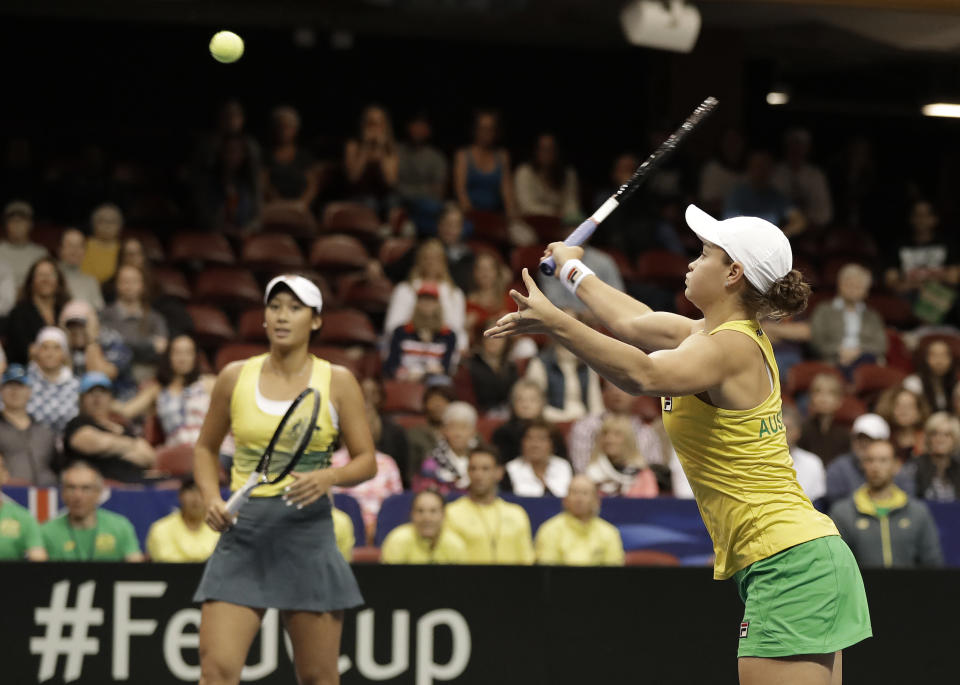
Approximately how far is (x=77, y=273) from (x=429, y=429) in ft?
9.41

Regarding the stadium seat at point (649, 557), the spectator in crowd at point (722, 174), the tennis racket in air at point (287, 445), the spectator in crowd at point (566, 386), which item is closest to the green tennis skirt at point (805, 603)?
the tennis racket in air at point (287, 445)

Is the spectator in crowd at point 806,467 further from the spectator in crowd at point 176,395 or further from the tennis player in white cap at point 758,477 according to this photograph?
the tennis player in white cap at point 758,477

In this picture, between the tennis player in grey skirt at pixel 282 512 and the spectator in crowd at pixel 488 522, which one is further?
the spectator in crowd at pixel 488 522

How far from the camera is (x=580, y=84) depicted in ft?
54.3

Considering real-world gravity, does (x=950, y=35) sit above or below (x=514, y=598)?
above

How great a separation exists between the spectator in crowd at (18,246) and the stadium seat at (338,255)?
2129 mm

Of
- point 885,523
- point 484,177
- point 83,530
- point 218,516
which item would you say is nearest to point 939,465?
point 885,523

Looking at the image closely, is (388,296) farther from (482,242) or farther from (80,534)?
(80,534)

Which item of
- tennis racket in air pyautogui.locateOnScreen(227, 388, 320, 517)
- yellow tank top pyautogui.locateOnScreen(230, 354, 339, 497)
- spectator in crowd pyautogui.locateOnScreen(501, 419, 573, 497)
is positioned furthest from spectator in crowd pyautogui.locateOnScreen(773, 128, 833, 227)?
tennis racket in air pyautogui.locateOnScreen(227, 388, 320, 517)

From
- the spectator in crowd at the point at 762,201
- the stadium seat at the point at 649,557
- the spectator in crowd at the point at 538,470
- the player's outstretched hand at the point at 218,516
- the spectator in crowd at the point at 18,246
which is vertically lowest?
the stadium seat at the point at 649,557

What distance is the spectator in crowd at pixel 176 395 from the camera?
9070 millimetres

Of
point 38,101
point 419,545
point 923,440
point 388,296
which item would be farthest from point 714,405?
point 38,101

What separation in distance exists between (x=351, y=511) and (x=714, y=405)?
4.40 meters

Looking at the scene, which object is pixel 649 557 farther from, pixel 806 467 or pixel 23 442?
pixel 23 442
